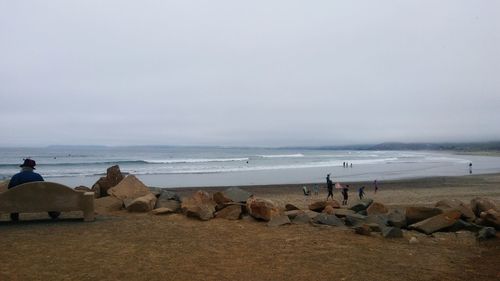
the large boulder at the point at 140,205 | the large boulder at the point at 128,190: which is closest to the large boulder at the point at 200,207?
the large boulder at the point at 140,205

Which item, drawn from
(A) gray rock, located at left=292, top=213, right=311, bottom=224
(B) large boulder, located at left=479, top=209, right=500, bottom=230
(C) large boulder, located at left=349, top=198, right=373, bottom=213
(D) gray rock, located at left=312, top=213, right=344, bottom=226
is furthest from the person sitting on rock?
(B) large boulder, located at left=479, top=209, right=500, bottom=230

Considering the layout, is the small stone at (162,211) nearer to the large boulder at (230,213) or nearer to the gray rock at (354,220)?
the large boulder at (230,213)

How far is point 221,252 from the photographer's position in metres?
7.26

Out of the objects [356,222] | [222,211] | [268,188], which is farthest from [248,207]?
[268,188]

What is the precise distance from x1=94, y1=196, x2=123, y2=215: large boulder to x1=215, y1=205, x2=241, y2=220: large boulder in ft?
9.11

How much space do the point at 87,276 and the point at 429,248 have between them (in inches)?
230

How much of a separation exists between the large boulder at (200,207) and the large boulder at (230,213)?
0.21 meters

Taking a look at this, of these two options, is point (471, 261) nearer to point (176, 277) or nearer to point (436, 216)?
point (436, 216)

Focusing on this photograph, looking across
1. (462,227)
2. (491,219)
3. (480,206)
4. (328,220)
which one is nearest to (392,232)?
(328,220)

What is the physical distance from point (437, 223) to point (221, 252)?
508 cm

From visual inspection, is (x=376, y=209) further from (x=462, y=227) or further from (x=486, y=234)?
(x=486, y=234)

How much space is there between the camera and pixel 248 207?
10.6 meters

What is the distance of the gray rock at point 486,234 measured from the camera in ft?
29.4

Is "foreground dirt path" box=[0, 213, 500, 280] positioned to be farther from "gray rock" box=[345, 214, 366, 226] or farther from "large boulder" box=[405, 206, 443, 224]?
"large boulder" box=[405, 206, 443, 224]
